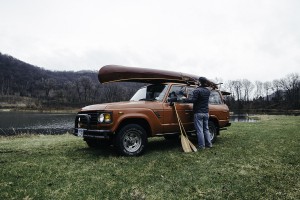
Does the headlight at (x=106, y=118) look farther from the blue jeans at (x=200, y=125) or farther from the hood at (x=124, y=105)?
the blue jeans at (x=200, y=125)

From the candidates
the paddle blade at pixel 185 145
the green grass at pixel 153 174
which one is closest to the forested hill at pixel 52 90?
the paddle blade at pixel 185 145

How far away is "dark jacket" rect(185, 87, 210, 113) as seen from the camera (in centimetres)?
832

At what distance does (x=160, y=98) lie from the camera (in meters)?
8.23

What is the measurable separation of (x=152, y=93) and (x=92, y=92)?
481 ft

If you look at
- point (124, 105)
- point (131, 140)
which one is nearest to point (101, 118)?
point (124, 105)

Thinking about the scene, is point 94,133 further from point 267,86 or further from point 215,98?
point 267,86

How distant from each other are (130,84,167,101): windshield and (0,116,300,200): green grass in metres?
1.64

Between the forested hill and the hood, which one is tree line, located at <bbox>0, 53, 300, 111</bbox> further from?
the hood

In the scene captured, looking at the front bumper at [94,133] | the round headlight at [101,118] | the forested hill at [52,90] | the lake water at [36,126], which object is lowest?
the lake water at [36,126]

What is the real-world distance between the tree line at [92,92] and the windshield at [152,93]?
7711cm

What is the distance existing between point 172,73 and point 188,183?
452 cm

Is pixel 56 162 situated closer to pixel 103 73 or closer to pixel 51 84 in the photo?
pixel 103 73

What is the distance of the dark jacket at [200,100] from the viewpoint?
27.3 ft

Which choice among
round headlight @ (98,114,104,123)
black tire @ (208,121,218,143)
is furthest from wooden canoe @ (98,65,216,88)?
black tire @ (208,121,218,143)
